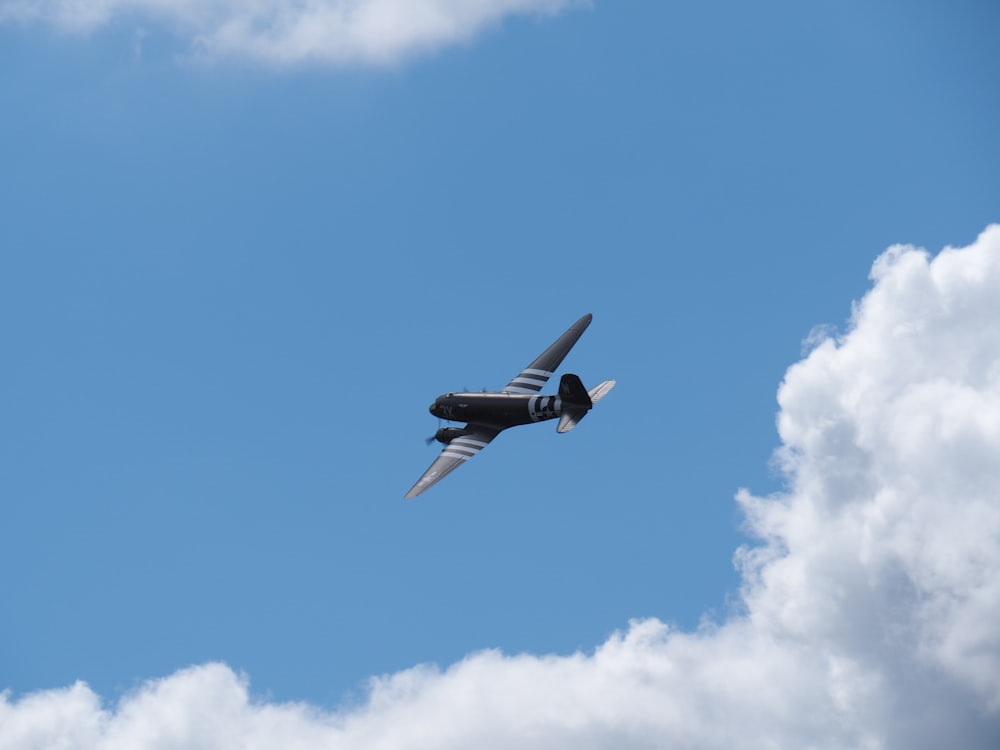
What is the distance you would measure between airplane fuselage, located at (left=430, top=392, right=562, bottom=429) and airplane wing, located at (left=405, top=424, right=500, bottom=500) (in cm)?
93

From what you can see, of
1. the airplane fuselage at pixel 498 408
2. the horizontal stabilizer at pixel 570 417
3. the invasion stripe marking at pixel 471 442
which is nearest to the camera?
the horizontal stabilizer at pixel 570 417

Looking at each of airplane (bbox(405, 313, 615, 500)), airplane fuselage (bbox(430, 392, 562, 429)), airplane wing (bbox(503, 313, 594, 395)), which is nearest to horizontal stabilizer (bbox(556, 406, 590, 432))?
airplane (bbox(405, 313, 615, 500))

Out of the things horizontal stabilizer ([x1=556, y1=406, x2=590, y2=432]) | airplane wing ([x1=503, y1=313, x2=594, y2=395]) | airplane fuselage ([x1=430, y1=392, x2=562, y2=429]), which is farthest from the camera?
airplane wing ([x1=503, y1=313, x2=594, y2=395])

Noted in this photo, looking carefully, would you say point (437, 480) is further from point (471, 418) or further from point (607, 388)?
point (607, 388)

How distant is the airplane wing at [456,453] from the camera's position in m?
85.2

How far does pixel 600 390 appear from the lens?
90812 millimetres

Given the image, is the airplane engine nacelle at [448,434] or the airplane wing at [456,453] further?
the airplane engine nacelle at [448,434]

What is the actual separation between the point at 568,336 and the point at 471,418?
1513 centimetres

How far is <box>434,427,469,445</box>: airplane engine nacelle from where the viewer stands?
91.4 metres

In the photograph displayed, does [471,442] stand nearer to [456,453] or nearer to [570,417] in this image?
[456,453]

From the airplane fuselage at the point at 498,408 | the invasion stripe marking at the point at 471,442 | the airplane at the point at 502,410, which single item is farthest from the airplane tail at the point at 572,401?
the invasion stripe marking at the point at 471,442

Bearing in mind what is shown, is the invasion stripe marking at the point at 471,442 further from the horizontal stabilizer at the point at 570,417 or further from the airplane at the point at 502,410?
the horizontal stabilizer at the point at 570,417

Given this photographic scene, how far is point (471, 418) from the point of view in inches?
3649

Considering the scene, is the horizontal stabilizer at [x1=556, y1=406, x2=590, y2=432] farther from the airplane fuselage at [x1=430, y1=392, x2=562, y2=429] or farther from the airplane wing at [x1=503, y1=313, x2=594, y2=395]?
the airplane wing at [x1=503, y1=313, x2=594, y2=395]
